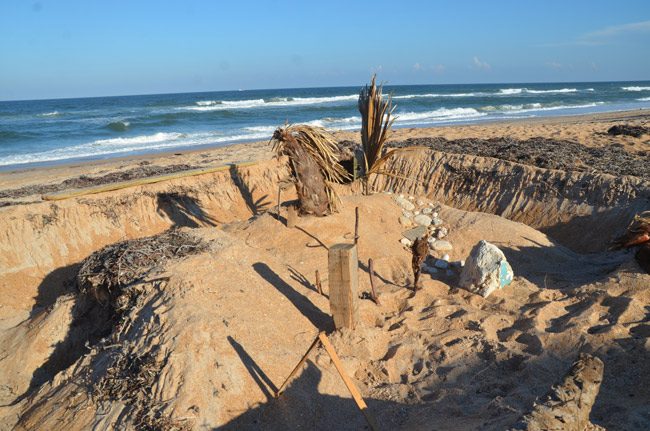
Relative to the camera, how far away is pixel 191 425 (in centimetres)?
381

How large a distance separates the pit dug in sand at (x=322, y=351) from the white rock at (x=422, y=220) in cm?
151

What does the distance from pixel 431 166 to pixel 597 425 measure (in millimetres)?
7996

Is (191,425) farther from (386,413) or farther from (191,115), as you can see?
(191,115)

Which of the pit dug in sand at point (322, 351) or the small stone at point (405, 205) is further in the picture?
the small stone at point (405, 205)

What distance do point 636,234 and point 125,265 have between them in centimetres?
616

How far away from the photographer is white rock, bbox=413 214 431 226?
8016 millimetres

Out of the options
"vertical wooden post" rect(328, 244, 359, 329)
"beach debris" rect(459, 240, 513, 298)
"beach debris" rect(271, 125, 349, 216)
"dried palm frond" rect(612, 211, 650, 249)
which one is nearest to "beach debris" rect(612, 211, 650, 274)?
"dried palm frond" rect(612, 211, 650, 249)

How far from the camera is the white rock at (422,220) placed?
26.3 ft

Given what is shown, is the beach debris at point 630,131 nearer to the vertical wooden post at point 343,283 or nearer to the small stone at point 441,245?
the small stone at point 441,245

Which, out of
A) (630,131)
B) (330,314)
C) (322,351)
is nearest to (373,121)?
(330,314)

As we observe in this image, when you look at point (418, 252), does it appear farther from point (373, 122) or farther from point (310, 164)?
point (373, 122)

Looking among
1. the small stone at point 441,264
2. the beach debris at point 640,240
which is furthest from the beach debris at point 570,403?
the small stone at point 441,264

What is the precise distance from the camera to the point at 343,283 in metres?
4.98

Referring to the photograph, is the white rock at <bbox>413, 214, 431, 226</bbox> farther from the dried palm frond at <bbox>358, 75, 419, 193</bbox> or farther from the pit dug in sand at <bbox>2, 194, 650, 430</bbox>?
the pit dug in sand at <bbox>2, 194, 650, 430</bbox>
